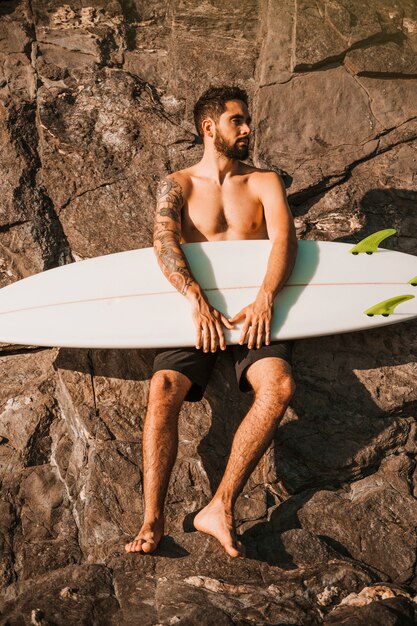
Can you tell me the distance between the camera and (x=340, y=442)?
483cm

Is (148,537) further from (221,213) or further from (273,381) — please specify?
(221,213)

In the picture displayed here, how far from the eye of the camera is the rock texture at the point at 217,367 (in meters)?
4.05

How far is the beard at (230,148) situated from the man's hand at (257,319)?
32.4 inches

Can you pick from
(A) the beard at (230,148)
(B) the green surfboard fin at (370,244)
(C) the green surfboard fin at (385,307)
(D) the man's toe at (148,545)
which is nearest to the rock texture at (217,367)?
(D) the man's toe at (148,545)

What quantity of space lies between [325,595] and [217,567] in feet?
1.51

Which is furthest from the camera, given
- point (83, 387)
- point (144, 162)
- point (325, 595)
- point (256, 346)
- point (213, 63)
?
point (213, 63)

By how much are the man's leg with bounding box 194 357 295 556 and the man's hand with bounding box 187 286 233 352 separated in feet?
0.70

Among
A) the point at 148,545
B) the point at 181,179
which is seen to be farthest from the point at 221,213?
the point at 148,545

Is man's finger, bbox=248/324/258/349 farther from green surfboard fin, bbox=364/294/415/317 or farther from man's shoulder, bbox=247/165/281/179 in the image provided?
man's shoulder, bbox=247/165/281/179

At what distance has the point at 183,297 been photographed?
479 centimetres

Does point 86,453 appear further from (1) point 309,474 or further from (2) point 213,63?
(2) point 213,63

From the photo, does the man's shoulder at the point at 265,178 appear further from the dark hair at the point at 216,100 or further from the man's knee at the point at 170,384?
the man's knee at the point at 170,384

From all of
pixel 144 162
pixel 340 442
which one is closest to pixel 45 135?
pixel 144 162

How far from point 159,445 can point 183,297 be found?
2.58 feet
